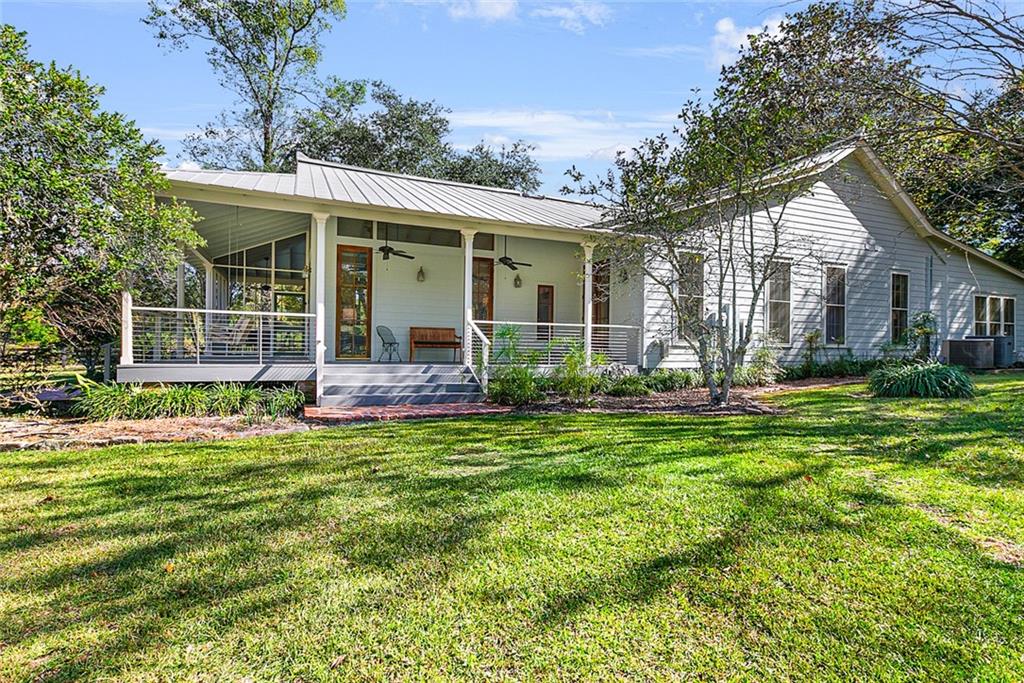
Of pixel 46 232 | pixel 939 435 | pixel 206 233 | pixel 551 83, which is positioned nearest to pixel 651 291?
pixel 551 83

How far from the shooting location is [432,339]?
12047 mm

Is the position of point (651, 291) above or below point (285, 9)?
below

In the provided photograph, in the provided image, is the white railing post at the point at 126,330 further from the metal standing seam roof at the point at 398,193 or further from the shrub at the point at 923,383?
the shrub at the point at 923,383

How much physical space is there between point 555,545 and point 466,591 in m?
0.68

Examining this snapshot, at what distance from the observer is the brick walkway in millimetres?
7664

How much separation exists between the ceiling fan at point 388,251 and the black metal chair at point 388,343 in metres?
1.45

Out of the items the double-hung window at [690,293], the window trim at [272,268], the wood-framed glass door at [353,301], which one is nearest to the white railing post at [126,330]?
the wood-framed glass door at [353,301]

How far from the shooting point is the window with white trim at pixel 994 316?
16656 mm

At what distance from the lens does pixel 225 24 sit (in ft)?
72.8

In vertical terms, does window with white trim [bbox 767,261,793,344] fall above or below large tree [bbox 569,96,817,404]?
below

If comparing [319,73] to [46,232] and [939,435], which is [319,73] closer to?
[46,232]

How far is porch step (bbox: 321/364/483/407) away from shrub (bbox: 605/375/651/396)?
2496mm

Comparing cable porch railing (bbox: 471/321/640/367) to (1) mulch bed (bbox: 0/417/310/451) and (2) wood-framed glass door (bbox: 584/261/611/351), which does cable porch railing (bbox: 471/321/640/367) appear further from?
(1) mulch bed (bbox: 0/417/310/451)

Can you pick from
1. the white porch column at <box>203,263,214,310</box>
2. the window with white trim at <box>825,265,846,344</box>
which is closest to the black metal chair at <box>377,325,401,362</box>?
the white porch column at <box>203,263,214,310</box>
